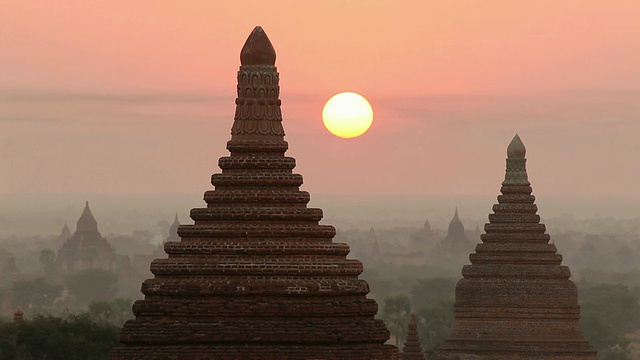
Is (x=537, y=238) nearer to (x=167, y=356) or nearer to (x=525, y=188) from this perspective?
(x=525, y=188)

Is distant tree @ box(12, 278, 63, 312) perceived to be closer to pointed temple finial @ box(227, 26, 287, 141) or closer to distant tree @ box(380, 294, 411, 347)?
distant tree @ box(380, 294, 411, 347)

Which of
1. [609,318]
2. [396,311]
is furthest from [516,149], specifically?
[609,318]

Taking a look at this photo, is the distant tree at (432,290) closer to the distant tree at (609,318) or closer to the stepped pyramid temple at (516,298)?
the distant tree at (609,318)

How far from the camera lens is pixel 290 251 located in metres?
39.8

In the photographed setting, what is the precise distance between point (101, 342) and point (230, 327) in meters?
29.7

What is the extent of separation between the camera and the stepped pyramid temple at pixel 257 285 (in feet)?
128

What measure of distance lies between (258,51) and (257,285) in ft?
14.4

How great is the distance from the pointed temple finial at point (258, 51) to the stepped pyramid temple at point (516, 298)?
98.1 feet

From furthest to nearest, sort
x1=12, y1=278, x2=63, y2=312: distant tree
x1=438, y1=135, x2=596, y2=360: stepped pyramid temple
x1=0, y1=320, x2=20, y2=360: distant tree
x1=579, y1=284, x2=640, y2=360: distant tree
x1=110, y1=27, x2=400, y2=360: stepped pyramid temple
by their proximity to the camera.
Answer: x1=12, y1=278, x2=63, y2=312: distant tree < x1=579, y1=284, x2=640, y2=360: distant tree < x1=438, y1=135, x2=596, y2=360: stepped pyramid temple < x1=0, y1=320, x2=20, y2=360: distant tree < x1=110, y1=27, x2=400, y2=360: stepped pyramid temple

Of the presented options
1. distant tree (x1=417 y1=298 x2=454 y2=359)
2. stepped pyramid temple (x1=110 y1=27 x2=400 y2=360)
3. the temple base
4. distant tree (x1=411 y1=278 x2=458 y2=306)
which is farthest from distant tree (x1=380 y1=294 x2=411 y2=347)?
the temple base

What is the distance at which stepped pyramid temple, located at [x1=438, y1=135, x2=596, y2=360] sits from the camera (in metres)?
69.8

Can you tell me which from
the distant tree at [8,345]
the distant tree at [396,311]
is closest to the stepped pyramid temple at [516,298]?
the distant tree at [8,345]

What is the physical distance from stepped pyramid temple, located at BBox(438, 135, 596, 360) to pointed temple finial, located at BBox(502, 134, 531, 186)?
92mm

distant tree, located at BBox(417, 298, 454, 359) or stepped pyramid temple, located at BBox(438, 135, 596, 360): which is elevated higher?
distant tree, located at BBox(417, 298, 454, 359)
